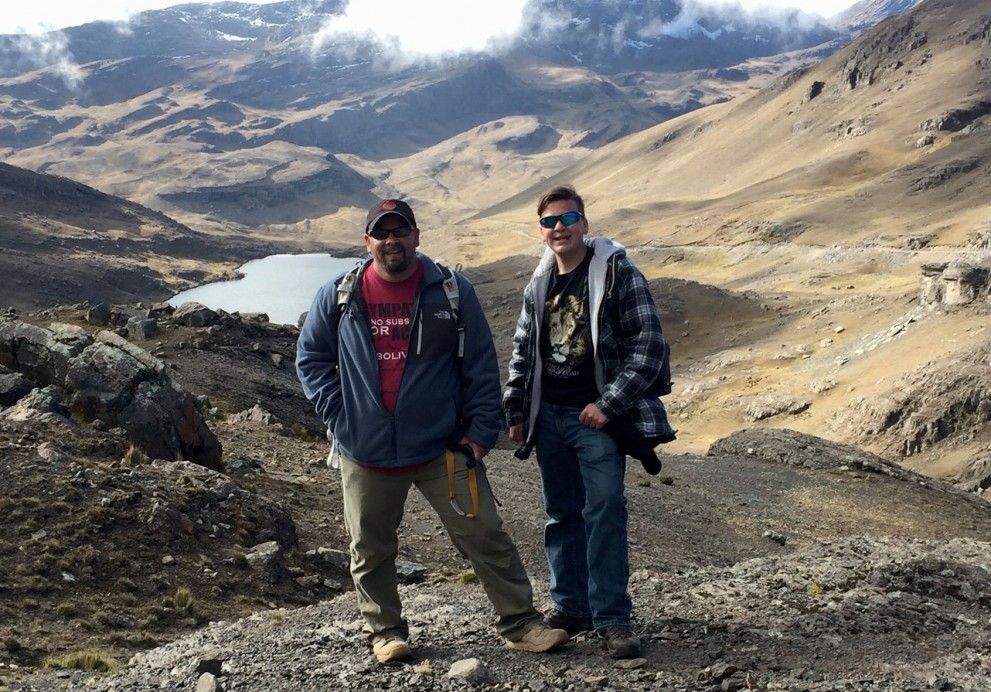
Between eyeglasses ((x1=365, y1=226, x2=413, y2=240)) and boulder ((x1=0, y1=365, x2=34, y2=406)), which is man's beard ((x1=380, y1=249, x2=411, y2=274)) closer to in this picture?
eyeglasses ((x1=365, y1=226, x2=413, y2=240))

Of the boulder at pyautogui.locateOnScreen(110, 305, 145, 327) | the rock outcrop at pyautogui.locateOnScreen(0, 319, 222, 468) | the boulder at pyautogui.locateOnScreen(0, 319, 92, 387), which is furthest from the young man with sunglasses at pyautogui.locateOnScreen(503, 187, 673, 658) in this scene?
the boulder at pyautogui.locateOnScreen(110, 305, 145, 327)

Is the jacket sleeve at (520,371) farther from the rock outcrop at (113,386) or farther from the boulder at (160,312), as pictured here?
the boulder at (160,312)

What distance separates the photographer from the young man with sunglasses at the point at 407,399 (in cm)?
564

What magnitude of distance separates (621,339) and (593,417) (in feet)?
1.90

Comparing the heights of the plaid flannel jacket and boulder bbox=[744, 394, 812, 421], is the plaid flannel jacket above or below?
above

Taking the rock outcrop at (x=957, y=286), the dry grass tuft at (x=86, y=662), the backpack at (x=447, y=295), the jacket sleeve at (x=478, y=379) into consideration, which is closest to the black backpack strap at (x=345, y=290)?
the backpack at (x=447, y=295)

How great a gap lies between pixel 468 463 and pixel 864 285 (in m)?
48.9

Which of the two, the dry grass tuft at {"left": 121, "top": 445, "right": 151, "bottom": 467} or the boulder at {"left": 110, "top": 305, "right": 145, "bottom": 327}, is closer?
the dry grass tuft at {"left": 121, "top": 445, "right": 151, "bottom": 467}

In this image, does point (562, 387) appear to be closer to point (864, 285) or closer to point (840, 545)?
point (840, 545)

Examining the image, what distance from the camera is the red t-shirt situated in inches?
224

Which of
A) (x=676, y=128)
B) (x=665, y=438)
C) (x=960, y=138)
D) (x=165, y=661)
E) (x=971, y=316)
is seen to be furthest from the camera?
(x=676, y=128)

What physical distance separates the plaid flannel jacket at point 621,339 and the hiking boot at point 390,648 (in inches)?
68.0

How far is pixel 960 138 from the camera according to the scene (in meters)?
82.7

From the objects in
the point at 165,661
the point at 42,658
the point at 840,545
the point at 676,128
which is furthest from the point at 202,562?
the point at 676,128
